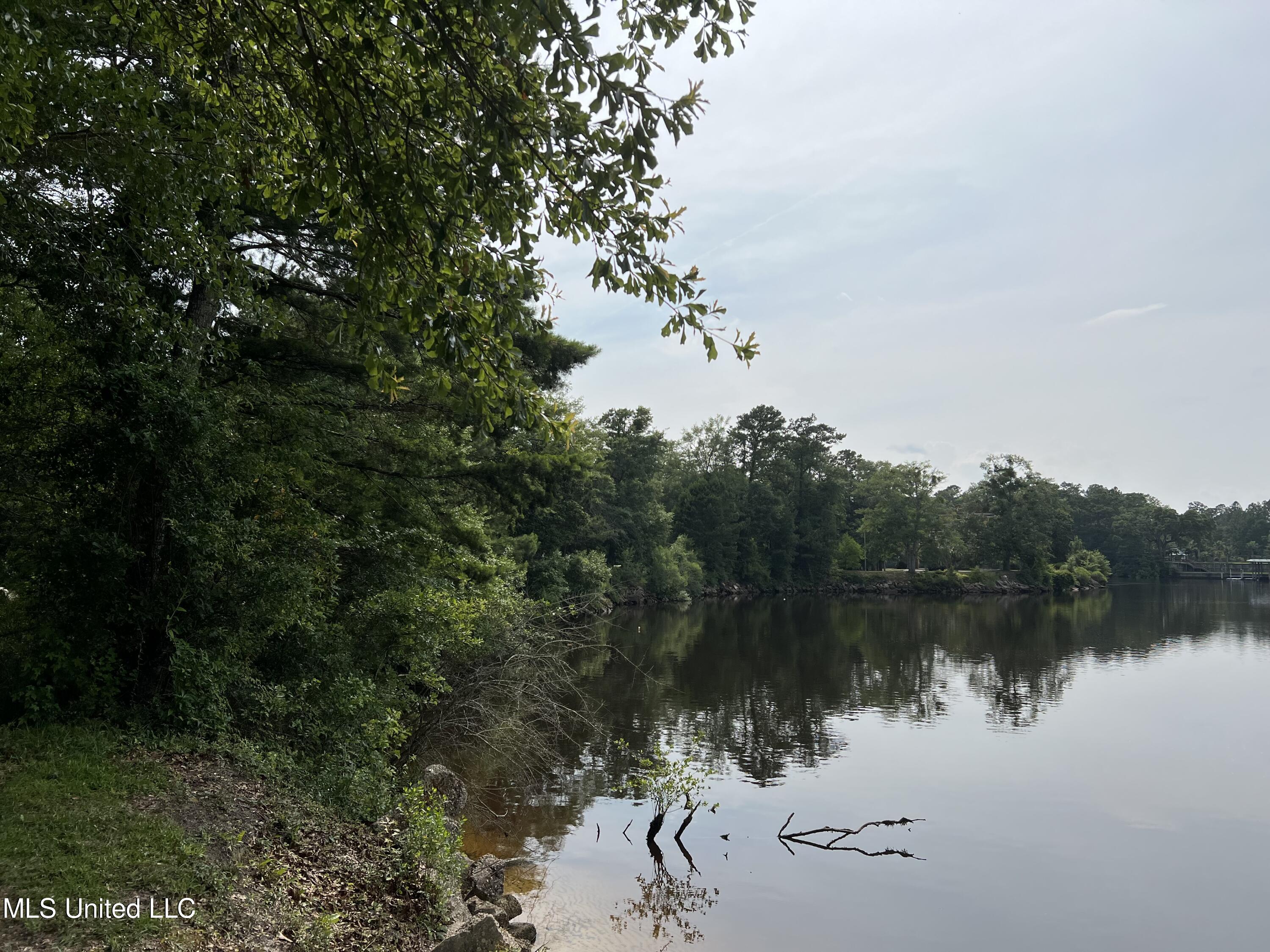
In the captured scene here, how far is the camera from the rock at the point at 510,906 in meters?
8.47

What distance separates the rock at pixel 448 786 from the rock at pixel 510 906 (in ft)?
5.71

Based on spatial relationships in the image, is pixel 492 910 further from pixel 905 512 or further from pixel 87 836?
pixel 905 512

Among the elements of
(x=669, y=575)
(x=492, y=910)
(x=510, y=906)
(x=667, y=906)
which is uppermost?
(x=669, y=575)

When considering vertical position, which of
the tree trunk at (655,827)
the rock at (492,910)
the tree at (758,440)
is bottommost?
the tree trunk at (655,827)

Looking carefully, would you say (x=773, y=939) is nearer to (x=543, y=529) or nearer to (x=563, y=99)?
(x=563, y=99)

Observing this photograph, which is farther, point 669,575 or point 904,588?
point 904,588

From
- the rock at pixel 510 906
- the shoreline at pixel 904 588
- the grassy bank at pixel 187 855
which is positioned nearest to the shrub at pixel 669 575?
the shoreline at pixel 904 588

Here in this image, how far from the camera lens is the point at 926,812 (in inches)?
531

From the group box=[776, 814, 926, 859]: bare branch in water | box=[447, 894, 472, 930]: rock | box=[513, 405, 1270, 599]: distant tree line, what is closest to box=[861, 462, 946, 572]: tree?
box=[513, 405, 1270, 599]: distant tree line

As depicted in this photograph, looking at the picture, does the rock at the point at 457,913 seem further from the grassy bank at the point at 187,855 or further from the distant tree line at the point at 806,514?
the distant tree line at the point at 806,514

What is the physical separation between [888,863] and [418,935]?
317 inches

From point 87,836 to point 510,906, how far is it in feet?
15.3

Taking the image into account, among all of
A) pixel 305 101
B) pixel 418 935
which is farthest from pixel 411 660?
pixel 305 101

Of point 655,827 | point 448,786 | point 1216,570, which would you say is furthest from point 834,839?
point 1216,570
